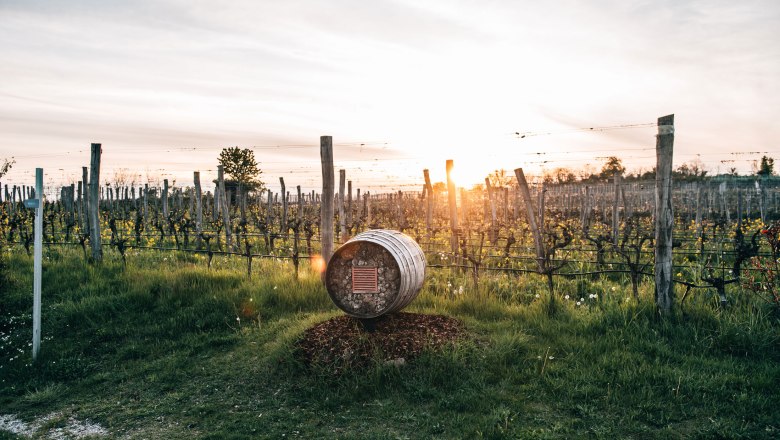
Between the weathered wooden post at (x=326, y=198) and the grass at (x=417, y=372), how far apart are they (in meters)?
0.77

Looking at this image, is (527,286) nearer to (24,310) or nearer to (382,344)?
(382,344)

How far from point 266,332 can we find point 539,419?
3.79m

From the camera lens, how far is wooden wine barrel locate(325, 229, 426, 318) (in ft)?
19.0

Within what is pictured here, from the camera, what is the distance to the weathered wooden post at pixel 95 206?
35.5 feet

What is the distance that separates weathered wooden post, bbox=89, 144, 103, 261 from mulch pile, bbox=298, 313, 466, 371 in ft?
23.9

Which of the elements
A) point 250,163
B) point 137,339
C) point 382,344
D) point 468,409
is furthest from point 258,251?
point 250,163

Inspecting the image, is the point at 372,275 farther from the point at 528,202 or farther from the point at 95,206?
the point at 95,206

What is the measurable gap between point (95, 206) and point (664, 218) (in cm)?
1095

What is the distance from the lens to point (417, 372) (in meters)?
5.19

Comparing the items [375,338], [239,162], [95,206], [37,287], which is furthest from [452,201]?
[239,162]

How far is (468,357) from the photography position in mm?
5387

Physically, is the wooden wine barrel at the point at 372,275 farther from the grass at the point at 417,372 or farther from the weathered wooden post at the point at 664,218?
the weathered wooden post at the point at 664,218

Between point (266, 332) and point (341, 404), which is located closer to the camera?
point (341, 404)

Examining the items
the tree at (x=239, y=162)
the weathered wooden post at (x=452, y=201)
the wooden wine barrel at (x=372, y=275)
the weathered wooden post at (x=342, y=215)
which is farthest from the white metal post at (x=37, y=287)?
the tree at (x=239, y=162)
